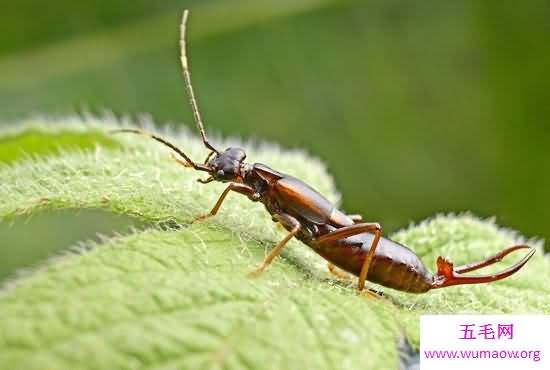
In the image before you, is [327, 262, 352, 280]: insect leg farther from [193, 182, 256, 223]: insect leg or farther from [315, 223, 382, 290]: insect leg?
[193, 182, 256, 223]: insect leg

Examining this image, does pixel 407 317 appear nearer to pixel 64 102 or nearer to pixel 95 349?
pixel 95 349

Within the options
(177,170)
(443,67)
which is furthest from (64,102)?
(177,170)

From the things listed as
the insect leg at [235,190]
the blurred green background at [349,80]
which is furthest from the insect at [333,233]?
the blurred green background at [349,80]

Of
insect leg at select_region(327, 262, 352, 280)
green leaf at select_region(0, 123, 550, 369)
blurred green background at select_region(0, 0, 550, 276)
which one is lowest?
green leaf at select_region(0, 123, 550, 369)

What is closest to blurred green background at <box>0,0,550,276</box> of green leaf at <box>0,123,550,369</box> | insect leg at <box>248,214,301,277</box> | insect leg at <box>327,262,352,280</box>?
insect leg at <box>327,262,352,280</box>

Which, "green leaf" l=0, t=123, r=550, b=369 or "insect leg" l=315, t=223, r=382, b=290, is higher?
"insect leg" l=315, t=223, r=382, b=290

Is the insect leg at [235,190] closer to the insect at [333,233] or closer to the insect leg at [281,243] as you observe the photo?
the insect at [333,233]
